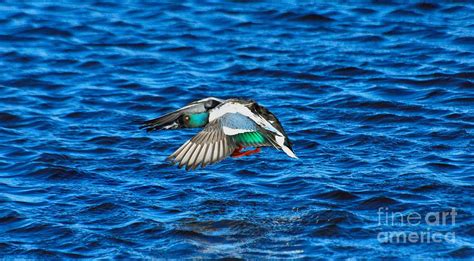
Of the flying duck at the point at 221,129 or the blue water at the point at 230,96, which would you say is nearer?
the blue water at the point at 230,96

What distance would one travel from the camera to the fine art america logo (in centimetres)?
743

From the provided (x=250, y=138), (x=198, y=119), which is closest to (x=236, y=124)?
(x=250, y=138)

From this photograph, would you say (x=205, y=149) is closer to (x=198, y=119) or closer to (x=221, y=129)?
(x=221, y=129)

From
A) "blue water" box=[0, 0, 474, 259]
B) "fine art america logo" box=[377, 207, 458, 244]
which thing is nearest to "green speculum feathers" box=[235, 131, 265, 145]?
"blue water" box=[0, 0, 474, 259]

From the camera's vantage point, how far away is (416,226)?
7.68 metres

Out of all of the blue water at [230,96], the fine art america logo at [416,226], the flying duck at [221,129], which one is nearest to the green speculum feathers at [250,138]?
the flying duck at [221,129]

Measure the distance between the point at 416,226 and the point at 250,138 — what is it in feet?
5.96

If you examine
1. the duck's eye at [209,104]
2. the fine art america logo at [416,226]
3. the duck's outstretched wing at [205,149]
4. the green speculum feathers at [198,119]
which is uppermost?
the duck's eye at [209,104]

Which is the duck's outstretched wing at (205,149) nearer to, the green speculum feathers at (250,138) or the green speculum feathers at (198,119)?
the green speculum feathers at (250,138)

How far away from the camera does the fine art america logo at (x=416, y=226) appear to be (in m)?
7.43

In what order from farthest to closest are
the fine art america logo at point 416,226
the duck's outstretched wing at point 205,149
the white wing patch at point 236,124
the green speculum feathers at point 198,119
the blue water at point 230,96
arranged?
the green speculum feathers at point 198,119 → the white wing patch at point 236,124 → the duck's outstretched wing at point 205,149 → the blue water at point 230,96 → the fine art america logo at point 416,226

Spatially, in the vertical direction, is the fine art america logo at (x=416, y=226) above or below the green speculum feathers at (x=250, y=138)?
below

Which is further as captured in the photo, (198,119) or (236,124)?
(198,119)

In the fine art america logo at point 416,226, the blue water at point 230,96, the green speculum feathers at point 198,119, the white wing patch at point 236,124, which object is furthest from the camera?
the green speculum feathers at point 198,119
